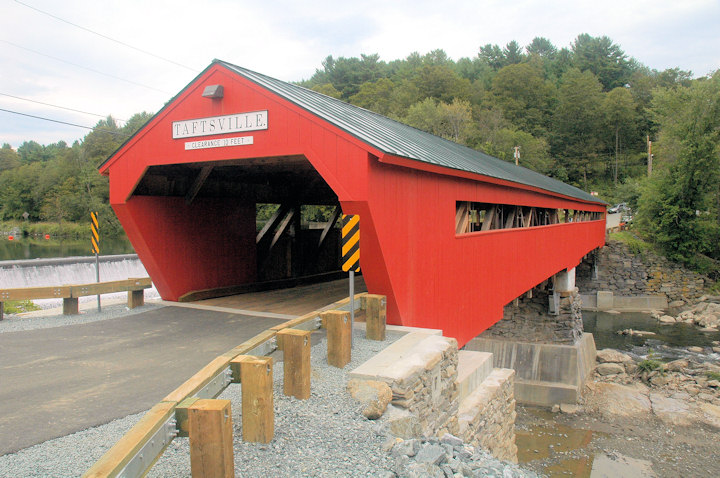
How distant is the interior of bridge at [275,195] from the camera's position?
8688 millimetres

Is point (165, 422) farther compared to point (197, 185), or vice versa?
point (197, 185)

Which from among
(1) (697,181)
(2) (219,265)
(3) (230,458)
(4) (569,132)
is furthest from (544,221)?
(4) (569,132)

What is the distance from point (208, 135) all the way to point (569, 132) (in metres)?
Answer: 64.9

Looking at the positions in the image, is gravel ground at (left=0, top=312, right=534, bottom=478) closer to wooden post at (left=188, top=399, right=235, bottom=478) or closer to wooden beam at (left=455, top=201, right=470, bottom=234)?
wooden post at (left=188, top=399, right=235, bottom=478)

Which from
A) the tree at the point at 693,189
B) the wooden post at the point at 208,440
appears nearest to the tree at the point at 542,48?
the tree at the point at 693,189

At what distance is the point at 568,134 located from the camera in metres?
63.4

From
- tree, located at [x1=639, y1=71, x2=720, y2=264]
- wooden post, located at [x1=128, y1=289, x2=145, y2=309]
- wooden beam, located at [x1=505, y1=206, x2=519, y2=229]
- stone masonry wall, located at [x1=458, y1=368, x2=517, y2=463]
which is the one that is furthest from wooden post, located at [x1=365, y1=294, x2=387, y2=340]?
tree, located at [x1=639, y1=71, x2=720, y2=264]

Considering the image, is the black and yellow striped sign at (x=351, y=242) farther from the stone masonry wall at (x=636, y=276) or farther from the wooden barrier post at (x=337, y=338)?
the stone masonry wall at (x=636, y=276)

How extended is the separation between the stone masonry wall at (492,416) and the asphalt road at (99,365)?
319cm

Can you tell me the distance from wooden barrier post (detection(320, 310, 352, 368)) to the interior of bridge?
3.64 metres

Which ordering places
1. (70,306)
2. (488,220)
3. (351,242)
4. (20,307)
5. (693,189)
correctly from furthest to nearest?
1. (693,189)
2. (20,307)
3. (488,220)
4. (70,306)
5. (351,242)

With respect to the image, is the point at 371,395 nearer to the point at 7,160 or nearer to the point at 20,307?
the point at 20,307

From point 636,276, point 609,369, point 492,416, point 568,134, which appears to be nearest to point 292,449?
point 492,416

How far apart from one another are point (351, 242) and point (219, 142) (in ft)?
10.3
